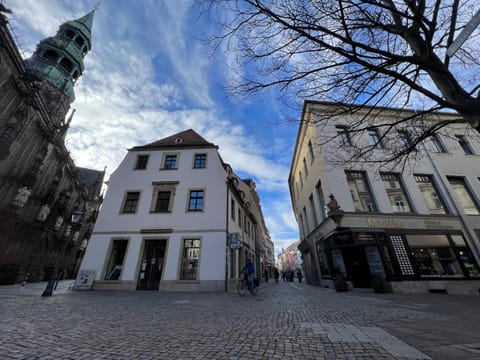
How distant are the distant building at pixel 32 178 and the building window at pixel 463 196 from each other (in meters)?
22.9

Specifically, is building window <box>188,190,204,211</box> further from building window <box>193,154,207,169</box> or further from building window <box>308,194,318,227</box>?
building window <box>308,194,318,227</box>

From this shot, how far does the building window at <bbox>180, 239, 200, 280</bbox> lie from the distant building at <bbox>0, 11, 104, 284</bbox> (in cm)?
598

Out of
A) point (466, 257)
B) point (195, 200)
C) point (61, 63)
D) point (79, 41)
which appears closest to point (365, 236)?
point (466, 257)

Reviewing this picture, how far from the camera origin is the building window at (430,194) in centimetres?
1271

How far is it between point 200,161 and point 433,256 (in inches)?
626

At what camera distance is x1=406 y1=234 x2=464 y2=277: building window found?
10522 mm

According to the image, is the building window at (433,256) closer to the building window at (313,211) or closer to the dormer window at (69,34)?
the building window at (313,211)

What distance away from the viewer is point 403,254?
10.6 m

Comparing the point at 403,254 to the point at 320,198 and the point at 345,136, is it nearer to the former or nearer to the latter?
the point at 320,198

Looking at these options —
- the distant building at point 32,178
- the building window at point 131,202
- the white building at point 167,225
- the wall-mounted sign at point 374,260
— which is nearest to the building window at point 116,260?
the white building at point 167,225

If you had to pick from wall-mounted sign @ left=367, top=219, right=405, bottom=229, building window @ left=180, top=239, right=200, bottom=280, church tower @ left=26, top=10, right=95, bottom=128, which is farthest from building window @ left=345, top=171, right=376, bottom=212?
church tower @ left=26, top=10, right=95, bottom=128

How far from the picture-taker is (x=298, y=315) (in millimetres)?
5047

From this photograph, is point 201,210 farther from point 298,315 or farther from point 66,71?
point 66,71

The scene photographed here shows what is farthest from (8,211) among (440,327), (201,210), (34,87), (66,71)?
(66,71)
